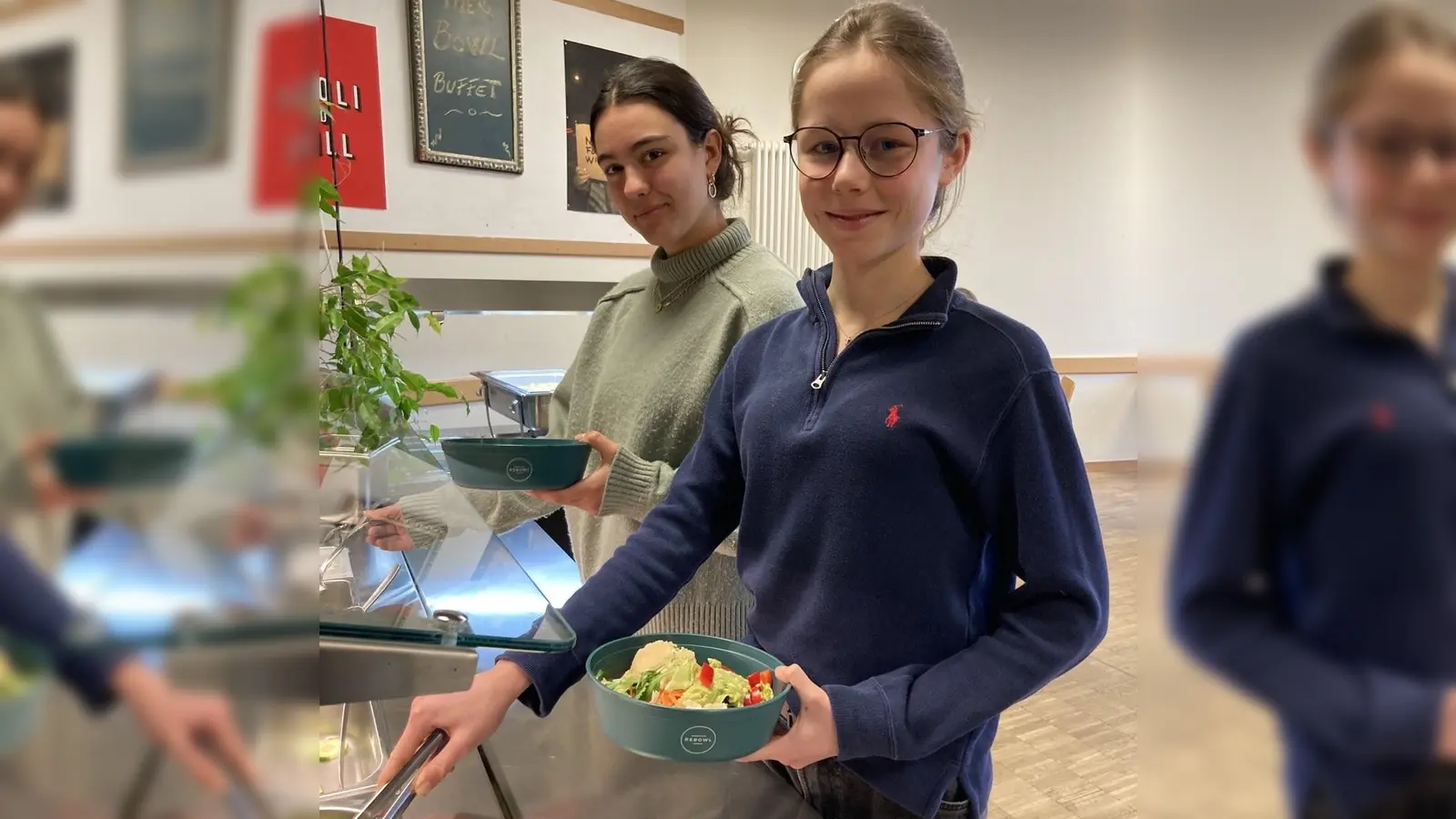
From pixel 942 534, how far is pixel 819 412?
0.16m

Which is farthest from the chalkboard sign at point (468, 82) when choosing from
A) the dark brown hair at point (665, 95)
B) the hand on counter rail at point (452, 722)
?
the hand on counter rail at point (452, 722)

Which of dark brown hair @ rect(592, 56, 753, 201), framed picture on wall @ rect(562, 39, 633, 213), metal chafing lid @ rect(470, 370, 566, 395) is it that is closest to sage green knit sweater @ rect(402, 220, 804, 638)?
dark brown hair @ rect(592, 56, 753, 201)

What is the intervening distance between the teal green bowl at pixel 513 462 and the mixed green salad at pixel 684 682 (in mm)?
377

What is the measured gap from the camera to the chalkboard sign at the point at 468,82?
9.86 feet

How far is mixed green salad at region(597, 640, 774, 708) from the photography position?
0.67 m

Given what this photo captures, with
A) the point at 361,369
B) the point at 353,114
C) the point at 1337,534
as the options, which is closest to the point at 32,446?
the point at 1337,534

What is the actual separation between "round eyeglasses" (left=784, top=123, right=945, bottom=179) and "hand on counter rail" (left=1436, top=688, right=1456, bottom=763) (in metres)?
0.67

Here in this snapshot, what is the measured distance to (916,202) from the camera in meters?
0.80

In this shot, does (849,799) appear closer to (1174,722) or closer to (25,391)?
(1174,722)

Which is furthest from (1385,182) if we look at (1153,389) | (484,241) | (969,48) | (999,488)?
(969,48)

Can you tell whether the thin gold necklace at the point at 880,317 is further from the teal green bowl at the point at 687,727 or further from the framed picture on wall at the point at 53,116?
the framed picture on wall at the point at 53,116

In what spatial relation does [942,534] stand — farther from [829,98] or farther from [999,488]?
[829,98]

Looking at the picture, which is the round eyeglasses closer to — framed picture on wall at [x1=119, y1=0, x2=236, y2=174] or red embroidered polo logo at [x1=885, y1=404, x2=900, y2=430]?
red embroidered polo logo at [x1=885, y1=404, x2=900, y2=430]

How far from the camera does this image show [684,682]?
694mm
